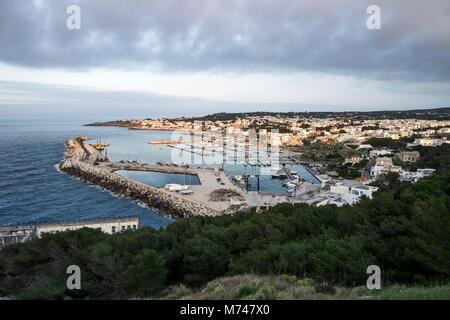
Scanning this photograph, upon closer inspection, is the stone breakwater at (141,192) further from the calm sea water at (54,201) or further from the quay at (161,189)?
the calm sea water at (54,201)

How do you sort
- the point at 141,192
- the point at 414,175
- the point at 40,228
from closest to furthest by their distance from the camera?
the point at 40,228, the point at 414,175, the point at 141,192

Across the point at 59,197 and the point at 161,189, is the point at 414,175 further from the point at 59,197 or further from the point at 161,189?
the point at 59,197

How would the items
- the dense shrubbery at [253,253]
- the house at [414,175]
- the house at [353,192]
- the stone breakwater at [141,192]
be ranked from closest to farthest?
the dense shrubbery at [253,253] → the house at [353,192] → the stone breakwater at [141,192] → the house at [414,175]

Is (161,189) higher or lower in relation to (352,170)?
lower
